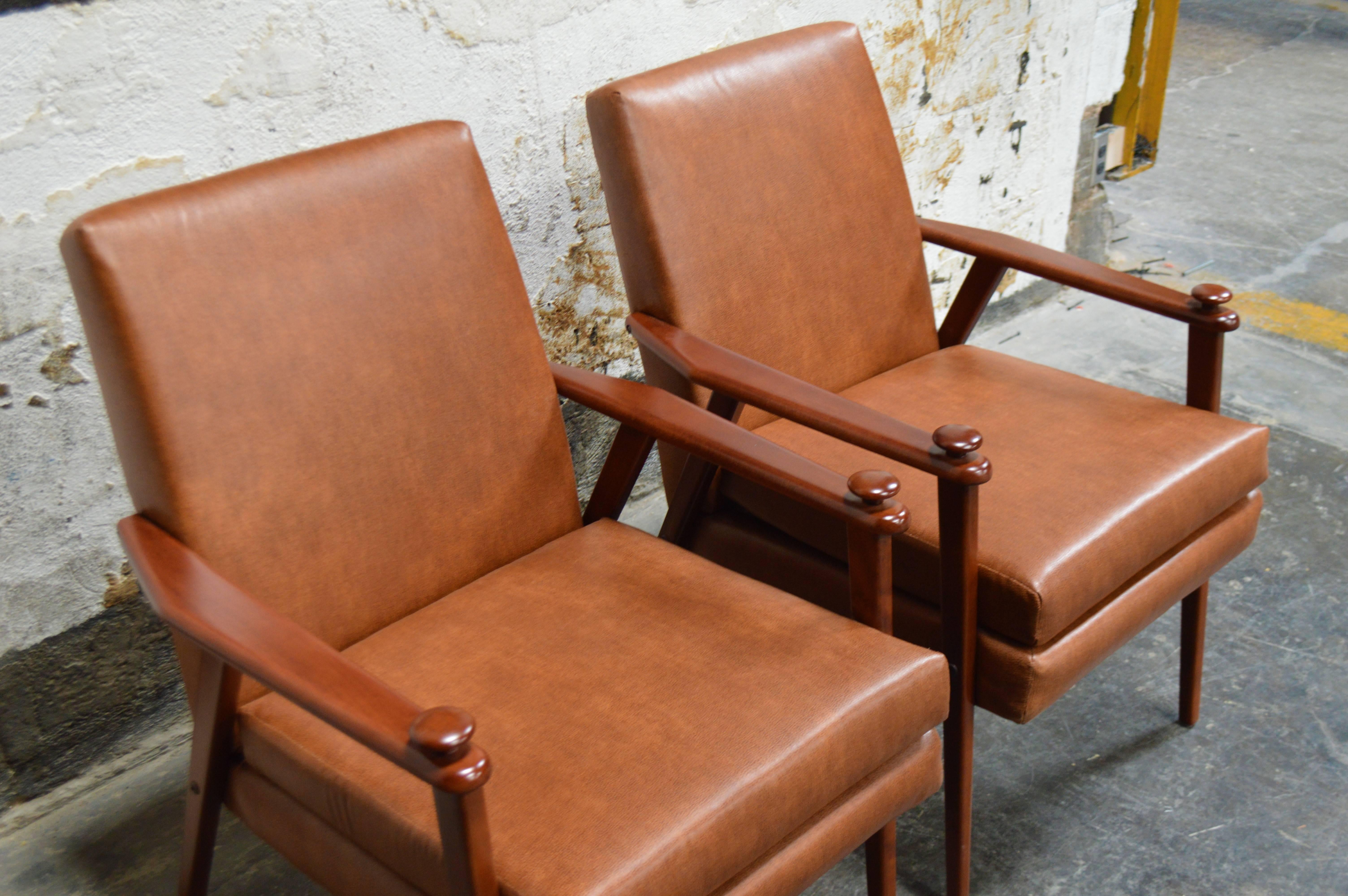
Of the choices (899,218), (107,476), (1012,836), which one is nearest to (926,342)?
(899,218)

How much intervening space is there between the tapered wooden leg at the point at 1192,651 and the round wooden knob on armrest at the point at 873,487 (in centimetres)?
76

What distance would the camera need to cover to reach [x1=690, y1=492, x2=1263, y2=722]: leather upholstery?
59.0 inches

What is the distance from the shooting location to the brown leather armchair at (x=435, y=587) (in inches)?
44.9

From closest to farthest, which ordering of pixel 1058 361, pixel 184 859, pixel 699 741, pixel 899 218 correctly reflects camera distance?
1. pixel 699 741
2. pixel 184 859
3. pixel 899 218
4. pixel 1058 361

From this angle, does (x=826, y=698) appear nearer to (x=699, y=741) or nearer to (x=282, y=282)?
(x=699, y=741)

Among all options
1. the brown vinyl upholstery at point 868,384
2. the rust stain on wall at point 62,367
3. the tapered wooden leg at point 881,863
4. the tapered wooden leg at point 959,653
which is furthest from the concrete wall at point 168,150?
the tapered wooden leg at point 881,863

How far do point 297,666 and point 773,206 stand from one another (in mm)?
1024

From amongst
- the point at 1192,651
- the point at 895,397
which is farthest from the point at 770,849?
the point at 1192,651

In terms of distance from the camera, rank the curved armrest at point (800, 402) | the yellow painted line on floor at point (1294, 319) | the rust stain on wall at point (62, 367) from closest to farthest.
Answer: the curved armrest at point (800, 402) < the rust stain on wall at point (62, 367) < the yellow painted line on floor at point (1294, 319)

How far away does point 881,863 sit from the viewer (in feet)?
4.88

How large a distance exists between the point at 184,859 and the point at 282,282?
68cm

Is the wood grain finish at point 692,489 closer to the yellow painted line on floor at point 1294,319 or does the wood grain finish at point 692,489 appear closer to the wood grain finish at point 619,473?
the wood grain finish at point 619,473

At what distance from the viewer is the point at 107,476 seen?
175cm

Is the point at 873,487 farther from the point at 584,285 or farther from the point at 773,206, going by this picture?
the point at 584,285
